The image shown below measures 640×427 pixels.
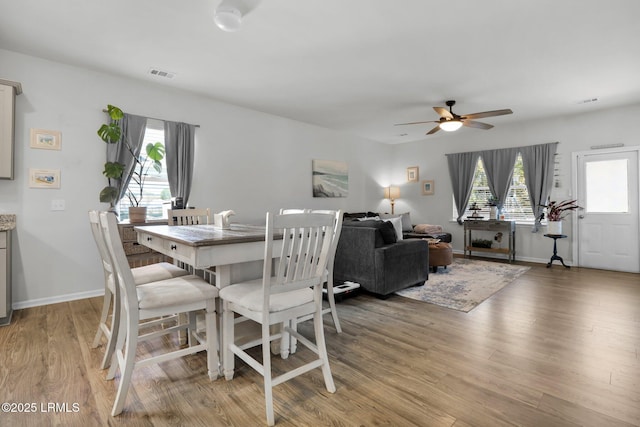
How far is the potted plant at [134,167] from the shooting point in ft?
11.2

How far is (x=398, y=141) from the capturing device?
7.56m

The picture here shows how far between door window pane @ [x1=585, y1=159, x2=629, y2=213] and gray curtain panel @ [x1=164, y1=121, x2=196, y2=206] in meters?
6.46

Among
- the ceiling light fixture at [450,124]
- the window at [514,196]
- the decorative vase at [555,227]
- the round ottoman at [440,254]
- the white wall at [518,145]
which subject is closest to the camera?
the ceiling light fixture at [450,124]

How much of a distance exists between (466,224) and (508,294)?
2.73 m

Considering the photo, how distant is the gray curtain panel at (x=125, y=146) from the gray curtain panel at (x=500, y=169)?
614 cm

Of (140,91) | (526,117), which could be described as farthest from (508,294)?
(140,91)

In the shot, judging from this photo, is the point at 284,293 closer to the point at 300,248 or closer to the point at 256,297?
the point at 256,297

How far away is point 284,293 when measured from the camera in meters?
1.80

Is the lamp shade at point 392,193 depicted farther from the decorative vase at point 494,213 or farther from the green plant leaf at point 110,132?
the green plant leaf at point 110,132

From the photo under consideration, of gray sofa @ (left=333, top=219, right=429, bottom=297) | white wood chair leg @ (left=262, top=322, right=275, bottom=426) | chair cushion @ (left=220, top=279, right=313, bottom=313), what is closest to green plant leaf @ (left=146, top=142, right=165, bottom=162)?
gray sofa @ (left=333, top=219, right=429, bottom=297)

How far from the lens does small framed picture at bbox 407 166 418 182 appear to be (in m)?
7.52

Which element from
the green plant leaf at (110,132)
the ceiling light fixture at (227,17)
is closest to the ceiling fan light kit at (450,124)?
the ceiling light fixture at (227,17)

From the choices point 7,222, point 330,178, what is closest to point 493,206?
point 330,178

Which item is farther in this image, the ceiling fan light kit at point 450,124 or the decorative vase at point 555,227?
the decorative vase at point 555,227
